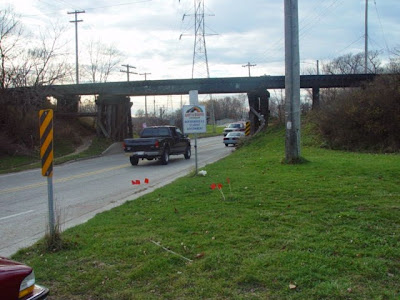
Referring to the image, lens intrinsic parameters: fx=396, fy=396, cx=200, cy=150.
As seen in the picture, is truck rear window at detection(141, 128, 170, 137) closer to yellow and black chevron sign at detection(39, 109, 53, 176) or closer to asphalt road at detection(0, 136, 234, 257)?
asphalt road at detection(0, 136, 234, 257)

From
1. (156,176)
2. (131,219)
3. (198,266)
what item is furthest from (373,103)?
(198,266)

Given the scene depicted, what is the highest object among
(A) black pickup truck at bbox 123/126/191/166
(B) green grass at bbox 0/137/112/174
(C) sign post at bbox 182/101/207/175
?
(C) sign post at bbox 182/101/207/175

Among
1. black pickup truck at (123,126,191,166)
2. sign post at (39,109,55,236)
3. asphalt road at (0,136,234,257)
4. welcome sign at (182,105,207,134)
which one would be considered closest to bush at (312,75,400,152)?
black pickup truck at (123,126,191,166)

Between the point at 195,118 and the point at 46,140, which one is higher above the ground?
the point at 195,118

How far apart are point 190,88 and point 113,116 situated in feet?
25.0

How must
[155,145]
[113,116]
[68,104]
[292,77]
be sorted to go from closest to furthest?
[292,77] < [155,145] < [113,116] < [68,104]

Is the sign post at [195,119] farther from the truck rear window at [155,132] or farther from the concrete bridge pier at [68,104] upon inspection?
the concrete bridge pier at [68,104]

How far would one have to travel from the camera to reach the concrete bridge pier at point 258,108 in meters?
30.1

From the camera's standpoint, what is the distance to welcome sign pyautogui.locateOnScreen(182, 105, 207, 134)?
13.2 m

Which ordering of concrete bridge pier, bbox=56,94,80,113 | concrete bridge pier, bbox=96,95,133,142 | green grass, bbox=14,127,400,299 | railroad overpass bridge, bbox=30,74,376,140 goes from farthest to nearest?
concrete bridge pier, bbox=56,94,80,113 → concrete bridge pier, bbox=96,95,133,142 → railroad overpass bridge, bbox=30,74,376,140 → green grass, bbox=14,127,400,299

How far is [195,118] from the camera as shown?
13.2m

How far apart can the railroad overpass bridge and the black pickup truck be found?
29.1 ft

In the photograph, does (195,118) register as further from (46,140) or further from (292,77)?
(46,140)

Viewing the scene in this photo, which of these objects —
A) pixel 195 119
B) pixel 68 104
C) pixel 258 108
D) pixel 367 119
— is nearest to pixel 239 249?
pixel 195 119
